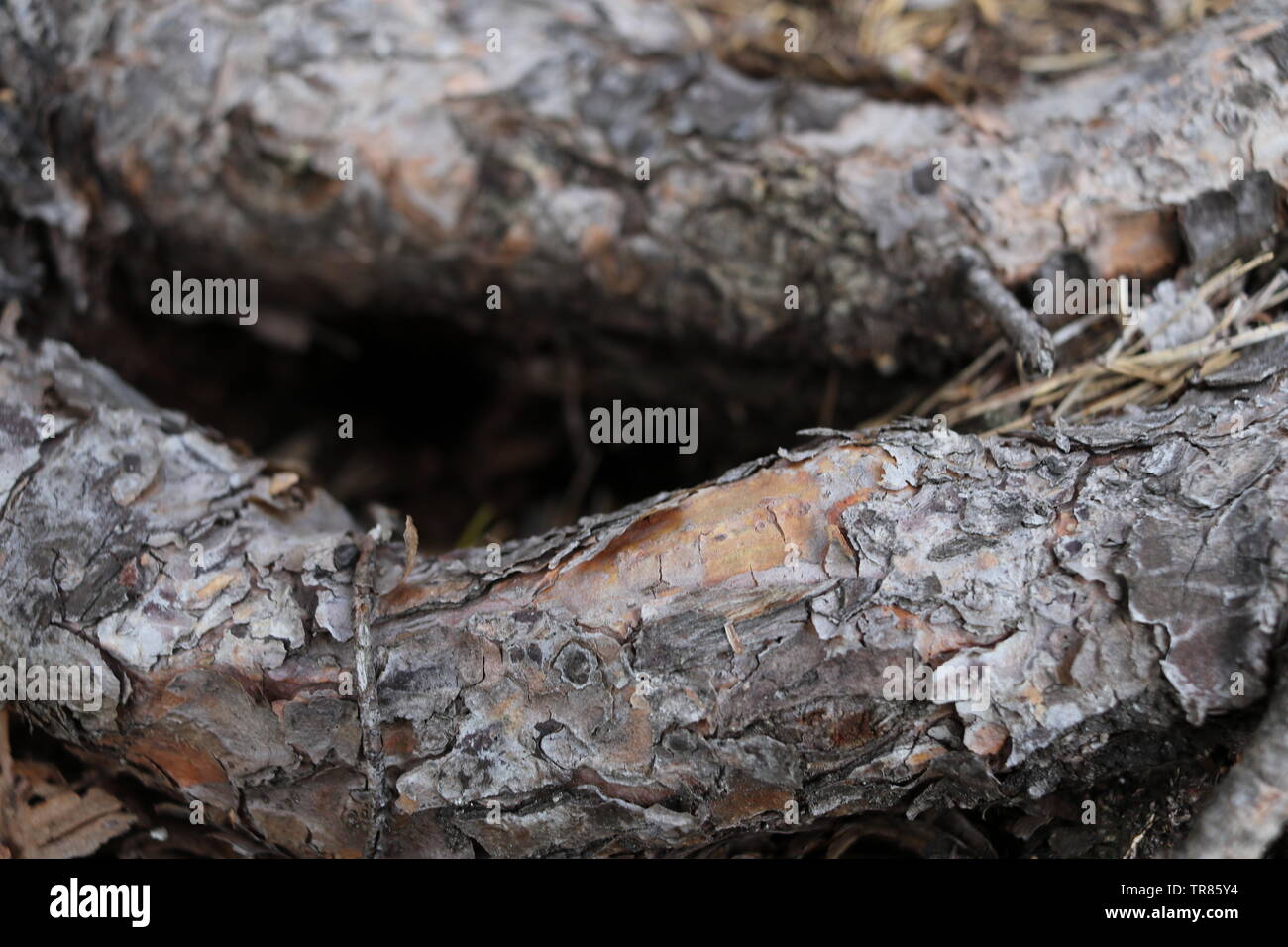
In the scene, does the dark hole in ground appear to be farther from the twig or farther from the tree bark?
the twig

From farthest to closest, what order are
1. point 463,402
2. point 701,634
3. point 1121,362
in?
point 463,402 → point 1121,362 → point 701,634

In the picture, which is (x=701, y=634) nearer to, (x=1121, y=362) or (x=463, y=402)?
(x=1121, y=362)

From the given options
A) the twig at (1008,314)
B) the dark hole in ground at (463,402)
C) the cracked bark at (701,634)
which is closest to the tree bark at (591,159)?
the twig at (1008,314)

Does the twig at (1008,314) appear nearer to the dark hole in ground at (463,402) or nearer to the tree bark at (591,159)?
the tree bark at (591,159)

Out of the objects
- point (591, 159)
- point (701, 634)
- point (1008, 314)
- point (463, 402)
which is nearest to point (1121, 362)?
point (1008, 314)

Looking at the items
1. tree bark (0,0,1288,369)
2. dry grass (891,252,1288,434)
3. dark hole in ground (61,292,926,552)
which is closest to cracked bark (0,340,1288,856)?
dry grass (891,252,1288,434)
